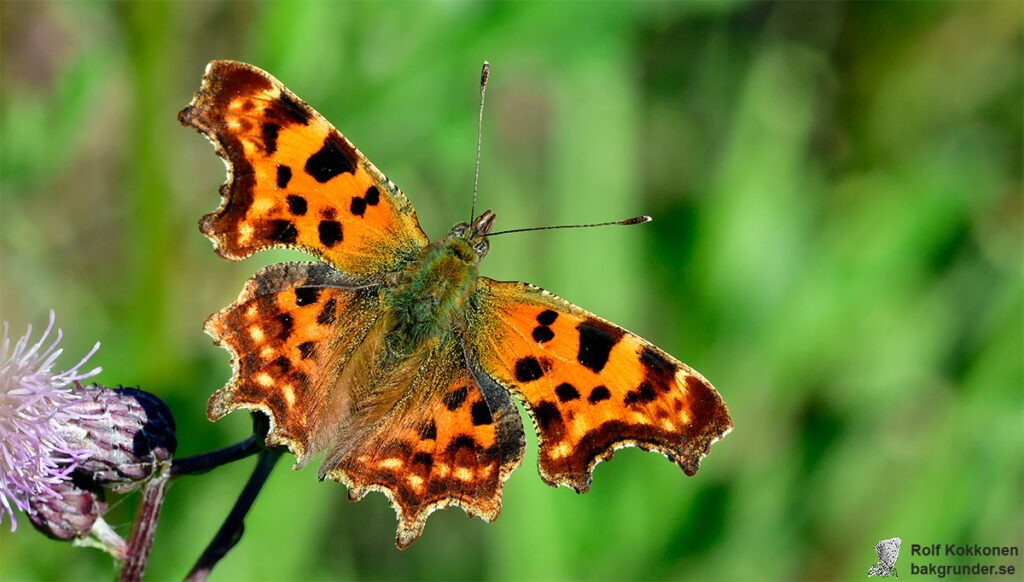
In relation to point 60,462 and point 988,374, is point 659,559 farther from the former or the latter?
point 60,462

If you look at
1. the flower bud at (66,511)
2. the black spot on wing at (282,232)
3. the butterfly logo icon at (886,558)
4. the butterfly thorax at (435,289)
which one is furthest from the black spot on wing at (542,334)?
the butterfly logo icon at (886,558)

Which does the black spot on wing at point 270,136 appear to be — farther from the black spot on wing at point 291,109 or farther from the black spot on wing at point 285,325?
the black spot on wing at point 285,325

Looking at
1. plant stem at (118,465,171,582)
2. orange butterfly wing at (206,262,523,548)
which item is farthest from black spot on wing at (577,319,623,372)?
plant stem at (118,465,171,582)

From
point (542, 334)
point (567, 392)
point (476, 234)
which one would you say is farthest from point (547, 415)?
point (476, 234)

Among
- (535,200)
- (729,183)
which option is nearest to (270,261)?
(535,200)

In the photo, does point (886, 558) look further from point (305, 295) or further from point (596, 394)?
point (305, 295)

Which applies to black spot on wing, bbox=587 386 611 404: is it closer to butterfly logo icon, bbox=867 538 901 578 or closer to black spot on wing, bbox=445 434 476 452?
black spot on wing, bbox=445 434 476 452
